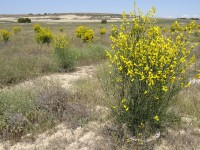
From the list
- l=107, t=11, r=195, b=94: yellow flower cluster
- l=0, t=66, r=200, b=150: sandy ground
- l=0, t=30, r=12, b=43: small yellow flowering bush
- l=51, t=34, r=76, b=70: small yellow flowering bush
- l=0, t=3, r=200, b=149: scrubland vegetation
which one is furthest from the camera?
l=0, t=30, r=12, b=43: small yellow flowering bush

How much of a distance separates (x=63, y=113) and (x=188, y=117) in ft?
7.78

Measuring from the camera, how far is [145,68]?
10.5 feet

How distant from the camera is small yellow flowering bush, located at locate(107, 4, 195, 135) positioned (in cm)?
335

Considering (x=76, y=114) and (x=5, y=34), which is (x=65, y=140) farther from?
Result: (x=5, y=34)

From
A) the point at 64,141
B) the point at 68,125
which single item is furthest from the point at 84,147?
the point at 68,125

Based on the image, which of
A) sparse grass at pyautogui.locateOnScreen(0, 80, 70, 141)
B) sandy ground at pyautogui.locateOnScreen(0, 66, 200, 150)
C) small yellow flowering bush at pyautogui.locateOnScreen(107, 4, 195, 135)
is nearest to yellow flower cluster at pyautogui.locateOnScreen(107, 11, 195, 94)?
small yellow flowering bush at pyautogui.locateOnScreen(107, 4, 195, 135)

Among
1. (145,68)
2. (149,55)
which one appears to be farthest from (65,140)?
(149,55)

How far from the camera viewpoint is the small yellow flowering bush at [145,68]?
3.35 m

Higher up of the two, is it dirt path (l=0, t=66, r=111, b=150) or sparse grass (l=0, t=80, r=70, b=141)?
sparse grass (l=0, t=80, r=70, b=141)

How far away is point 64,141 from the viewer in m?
3.99

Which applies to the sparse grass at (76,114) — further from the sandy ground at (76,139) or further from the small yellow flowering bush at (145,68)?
the small yellow flowering bush at (145,68)

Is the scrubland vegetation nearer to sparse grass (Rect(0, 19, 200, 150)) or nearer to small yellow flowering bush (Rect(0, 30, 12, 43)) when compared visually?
sparse grass (Rect(0, 19, 200, 150))

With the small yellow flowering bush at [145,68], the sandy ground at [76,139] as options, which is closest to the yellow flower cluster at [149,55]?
the small yellow flowering bush at [145,68]

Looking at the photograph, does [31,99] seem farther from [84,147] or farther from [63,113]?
[84,147]
